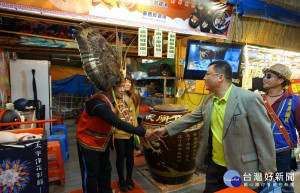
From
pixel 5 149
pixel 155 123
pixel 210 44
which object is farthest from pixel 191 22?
pixel 5 149

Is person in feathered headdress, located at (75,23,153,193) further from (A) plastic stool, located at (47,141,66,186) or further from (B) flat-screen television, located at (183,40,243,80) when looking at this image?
(B) flat-screen television, located at (183,40,243,80)

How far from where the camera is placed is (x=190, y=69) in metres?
4.35

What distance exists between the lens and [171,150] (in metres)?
3.34

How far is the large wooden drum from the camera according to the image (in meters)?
3.35

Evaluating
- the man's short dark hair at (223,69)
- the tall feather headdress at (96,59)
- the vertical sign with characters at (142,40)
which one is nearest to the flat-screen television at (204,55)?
the vertical sign with characters at (142,40)

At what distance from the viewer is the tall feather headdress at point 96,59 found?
2055mm

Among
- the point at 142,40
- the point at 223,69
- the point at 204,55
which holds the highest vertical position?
the point at 142,40

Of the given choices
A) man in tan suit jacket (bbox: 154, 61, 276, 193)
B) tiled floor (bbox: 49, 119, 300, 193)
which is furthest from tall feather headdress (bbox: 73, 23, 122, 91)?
tiled floor (bbox: 49, 119, 300, 193)

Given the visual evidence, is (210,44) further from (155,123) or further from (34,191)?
(34,191)

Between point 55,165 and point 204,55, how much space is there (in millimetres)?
3998

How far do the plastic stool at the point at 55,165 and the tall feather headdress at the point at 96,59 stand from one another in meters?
2.43

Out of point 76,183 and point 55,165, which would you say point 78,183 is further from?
point 55,165

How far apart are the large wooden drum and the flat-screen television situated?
1111 mm

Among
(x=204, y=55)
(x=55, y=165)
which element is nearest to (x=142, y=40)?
(x=204, y=55)
